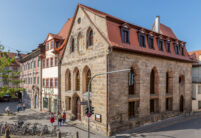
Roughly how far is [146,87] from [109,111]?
5918 millimetres

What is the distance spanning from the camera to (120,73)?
47.4 ft

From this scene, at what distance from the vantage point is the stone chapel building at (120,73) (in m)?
13.9

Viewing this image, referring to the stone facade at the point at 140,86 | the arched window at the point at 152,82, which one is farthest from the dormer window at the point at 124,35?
the arched window at the point at 152,82

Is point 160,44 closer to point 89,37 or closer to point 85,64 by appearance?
point 89,37

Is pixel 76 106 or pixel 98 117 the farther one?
pixel 76 106

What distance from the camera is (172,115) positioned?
19.6 m

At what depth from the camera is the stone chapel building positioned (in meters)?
13.9

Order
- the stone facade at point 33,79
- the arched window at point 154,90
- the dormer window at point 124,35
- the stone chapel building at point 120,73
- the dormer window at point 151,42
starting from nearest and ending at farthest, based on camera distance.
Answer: the stone chapel building at point 120,73 → the dormer window at point 124,35 → the dormer window at point 151,42 → the arched window at point 154,90 → the stone facade at point 33,79

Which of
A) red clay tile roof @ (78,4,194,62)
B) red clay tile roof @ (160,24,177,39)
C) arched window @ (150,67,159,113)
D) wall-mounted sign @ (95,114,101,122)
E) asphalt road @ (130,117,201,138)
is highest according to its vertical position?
red clay tile roof @ (160,24,177,39)

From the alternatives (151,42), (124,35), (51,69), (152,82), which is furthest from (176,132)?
(51,69)

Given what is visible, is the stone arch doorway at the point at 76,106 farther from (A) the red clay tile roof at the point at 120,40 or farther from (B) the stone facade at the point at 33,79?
(B) the stone facade at the point at 33,79

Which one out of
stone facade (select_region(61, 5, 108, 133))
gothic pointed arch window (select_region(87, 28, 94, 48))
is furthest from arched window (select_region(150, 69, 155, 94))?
gothic pointed arch window (select_region(87, 28, 94, 48))

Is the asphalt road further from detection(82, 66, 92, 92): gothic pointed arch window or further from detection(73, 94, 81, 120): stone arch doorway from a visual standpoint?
detection(73, 94, 81, 120): stone arch doorway

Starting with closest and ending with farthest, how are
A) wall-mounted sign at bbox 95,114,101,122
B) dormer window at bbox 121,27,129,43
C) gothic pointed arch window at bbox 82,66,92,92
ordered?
wall-mounted sign at bbox 95,114,101,122
dormer window at bbox 121,27,129,43
gothic pointed arch window at bbox 82,66,92,92
